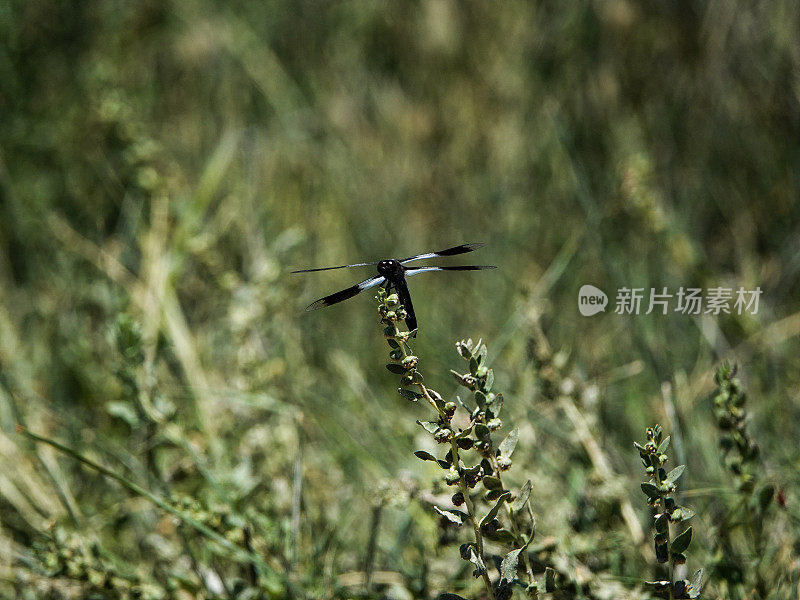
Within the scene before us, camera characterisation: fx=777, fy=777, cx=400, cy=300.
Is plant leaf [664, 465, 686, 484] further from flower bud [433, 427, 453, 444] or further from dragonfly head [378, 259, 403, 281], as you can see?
dragonfly head [378, 259, 403, 281]

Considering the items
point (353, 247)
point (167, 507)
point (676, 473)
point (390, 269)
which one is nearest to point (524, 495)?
point (676, 473)

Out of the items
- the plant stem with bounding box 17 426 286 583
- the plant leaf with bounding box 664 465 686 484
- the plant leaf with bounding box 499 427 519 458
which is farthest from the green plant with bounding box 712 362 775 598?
the plant stem with bounding box 17 426 286 583

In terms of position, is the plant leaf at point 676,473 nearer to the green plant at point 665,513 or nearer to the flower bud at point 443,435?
the green plant at point 665,513

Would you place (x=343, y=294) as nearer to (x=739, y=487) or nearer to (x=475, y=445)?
(x=475, y=445)

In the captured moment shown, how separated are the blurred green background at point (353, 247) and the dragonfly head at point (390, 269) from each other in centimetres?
36

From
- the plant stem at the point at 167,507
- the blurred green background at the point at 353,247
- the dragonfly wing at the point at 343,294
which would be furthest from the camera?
the blurred green background at the point at 353,247

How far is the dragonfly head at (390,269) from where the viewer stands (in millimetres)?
777

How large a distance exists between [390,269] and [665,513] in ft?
1.21

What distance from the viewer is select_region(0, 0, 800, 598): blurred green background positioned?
1277mm

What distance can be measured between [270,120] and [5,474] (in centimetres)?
188

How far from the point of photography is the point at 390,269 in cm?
78

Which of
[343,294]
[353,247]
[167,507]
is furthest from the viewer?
[353,247]

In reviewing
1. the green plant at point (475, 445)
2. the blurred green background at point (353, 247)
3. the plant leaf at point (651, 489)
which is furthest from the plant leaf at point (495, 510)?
the blurred green background at point (353, 247)

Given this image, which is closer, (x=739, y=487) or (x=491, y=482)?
(x=491, y=482)
